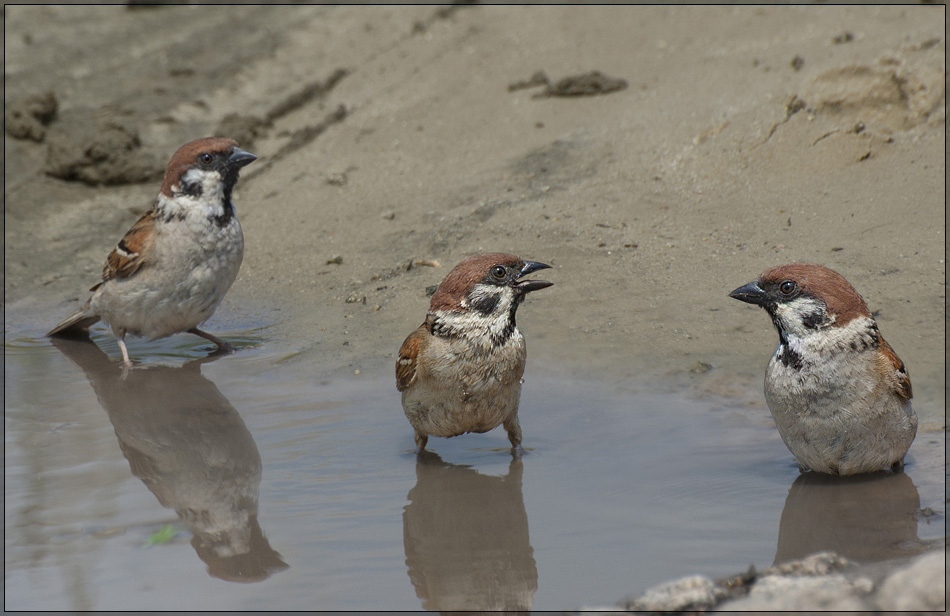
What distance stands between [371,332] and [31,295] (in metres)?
3.33

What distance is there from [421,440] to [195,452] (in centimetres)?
123

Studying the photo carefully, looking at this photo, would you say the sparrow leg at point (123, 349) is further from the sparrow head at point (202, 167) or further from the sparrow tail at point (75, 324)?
the sparrow head at point (202, 167)

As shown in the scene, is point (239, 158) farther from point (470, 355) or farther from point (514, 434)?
point (514, 434)

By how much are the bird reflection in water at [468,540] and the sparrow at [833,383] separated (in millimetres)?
1303

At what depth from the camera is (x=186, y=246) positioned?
6926mm

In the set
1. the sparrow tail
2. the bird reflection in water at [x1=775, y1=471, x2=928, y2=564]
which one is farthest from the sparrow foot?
the bird reflection in water at [x1=775, y1=471, x2=928, y2=564]

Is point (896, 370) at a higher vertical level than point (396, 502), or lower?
higher

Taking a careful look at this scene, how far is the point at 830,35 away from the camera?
937 cm

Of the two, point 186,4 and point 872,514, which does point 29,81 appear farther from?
point 872,514

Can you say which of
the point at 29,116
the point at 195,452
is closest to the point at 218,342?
the point at 195,452

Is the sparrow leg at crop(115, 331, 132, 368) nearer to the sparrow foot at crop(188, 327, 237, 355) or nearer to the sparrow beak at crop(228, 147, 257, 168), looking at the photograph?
the sparrow foot at crop(188, 327, 237, 355)

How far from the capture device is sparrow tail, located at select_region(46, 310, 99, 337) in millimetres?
7562

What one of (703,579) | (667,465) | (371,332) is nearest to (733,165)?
(371,332)

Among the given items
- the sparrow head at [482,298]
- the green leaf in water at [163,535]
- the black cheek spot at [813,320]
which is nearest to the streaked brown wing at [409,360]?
the sparrow head at [482,298]
